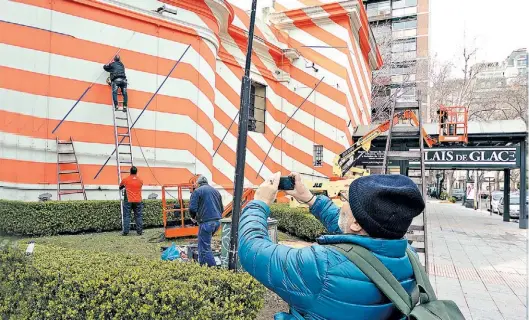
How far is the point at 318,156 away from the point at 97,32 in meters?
8.58

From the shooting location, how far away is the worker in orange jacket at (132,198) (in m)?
7.86

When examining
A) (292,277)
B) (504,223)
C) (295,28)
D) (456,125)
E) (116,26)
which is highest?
(295,28)

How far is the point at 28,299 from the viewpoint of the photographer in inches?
131

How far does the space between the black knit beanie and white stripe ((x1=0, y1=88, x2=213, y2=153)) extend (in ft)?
24.7

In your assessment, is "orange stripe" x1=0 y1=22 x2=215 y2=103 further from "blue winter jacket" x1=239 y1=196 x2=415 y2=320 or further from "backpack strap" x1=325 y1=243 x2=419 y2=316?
"backpack strap" x1=325 y1=243 x2=419 y2=316

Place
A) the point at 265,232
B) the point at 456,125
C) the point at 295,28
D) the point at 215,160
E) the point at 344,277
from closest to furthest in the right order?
the point at 344,277 < the point at 265,232 < the point at 215,160 < the point at 456,125 < the point at 295,28

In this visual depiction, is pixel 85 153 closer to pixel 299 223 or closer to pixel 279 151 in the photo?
pixel 299 223

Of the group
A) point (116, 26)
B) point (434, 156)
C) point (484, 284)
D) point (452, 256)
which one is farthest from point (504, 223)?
point (116, 26)

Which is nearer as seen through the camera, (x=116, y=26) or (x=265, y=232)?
(x=265, y=232)

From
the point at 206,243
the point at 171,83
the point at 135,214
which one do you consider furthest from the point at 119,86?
the point at 206,243

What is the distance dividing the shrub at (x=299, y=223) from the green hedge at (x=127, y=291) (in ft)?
18.3

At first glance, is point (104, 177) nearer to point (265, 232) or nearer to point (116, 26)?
point (116, 26)

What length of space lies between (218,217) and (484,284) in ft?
15.2

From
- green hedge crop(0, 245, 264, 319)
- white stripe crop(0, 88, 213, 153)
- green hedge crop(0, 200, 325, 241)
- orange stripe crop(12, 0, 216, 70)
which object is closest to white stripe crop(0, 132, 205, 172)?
white stripe crop(0, 88, 213, 153)
